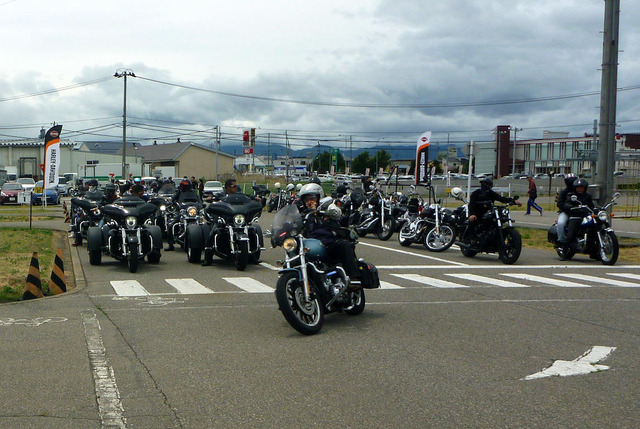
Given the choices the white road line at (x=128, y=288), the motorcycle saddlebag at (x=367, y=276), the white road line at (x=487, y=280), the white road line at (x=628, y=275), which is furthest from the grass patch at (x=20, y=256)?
the white road line at (x=628, y=275)

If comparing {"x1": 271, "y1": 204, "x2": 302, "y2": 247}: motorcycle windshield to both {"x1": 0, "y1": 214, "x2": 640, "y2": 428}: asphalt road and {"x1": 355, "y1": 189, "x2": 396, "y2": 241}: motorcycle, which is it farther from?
{"x1": 355, "y1": 189, "x2": 396, "y2": 241}: motorcycle

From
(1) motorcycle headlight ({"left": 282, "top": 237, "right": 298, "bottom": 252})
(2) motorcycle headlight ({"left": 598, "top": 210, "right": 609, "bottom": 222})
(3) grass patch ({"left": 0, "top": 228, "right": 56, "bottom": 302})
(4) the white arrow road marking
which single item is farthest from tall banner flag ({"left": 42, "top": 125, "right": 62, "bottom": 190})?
(4) the white arrow road marking

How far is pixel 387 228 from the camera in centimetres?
2156

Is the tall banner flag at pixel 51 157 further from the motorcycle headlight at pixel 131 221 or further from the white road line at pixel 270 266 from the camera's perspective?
the white road line at pixel 270 266

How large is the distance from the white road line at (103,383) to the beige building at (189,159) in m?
101

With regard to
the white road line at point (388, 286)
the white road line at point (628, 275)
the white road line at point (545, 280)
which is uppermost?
the white road line at point (628, 275)

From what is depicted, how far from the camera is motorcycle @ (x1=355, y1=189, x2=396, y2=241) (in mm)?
21594

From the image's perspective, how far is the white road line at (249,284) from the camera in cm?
1154

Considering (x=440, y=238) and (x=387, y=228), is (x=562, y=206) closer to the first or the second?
(x=440, y=238)

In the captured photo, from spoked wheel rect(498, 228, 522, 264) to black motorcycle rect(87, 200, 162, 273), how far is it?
726cm

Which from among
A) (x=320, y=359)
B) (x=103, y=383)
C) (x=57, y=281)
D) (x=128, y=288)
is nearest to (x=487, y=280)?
(x=128, y=288)

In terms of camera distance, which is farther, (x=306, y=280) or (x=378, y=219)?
(x=378, y=219)

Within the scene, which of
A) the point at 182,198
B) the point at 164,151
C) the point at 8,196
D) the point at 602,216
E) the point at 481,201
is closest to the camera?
the point at 602,216

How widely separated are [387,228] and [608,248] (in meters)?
7.25
